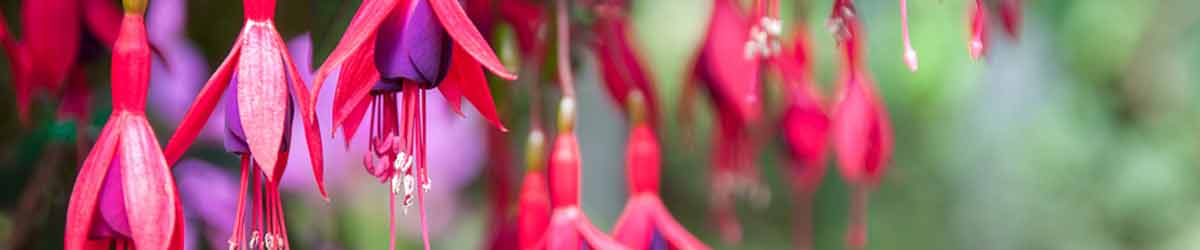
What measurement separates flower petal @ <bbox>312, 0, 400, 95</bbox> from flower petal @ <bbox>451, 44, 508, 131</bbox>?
0.09ft

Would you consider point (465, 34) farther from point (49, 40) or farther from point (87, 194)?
point (49, 40)

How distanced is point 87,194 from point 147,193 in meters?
0.02

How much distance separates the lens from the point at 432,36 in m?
0.33

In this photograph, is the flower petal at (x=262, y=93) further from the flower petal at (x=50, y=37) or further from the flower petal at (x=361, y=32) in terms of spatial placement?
the flower petal at (x=50, y=37)

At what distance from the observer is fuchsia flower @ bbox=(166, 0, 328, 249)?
0.30m

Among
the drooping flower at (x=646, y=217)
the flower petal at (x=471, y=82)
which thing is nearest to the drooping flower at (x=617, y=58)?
the drooping flower at (x=646, y=217)

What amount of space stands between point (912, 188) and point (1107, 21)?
19 centimetres

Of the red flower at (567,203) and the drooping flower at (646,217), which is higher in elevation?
the red flower at (567,203)

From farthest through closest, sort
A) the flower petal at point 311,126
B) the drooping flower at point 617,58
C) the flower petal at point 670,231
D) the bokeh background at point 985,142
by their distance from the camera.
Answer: the bokeh background at point 985,142
the drooping flower at point 617,58
the flower petal at point 670,231
the flower petal at point 311,126

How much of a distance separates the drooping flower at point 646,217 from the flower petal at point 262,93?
0.47 feet

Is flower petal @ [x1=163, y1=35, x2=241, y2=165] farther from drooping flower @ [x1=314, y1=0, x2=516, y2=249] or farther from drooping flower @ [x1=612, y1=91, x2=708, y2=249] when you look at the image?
drooping flower @ [x1=612, y1=91, x2=708, y2=249]

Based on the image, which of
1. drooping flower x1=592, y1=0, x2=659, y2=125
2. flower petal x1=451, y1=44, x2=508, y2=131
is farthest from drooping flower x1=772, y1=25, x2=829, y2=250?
flower petal x1=451, y1=44, x2=508, y2=131

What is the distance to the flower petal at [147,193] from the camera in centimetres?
30

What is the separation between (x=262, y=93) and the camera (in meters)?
0.31
